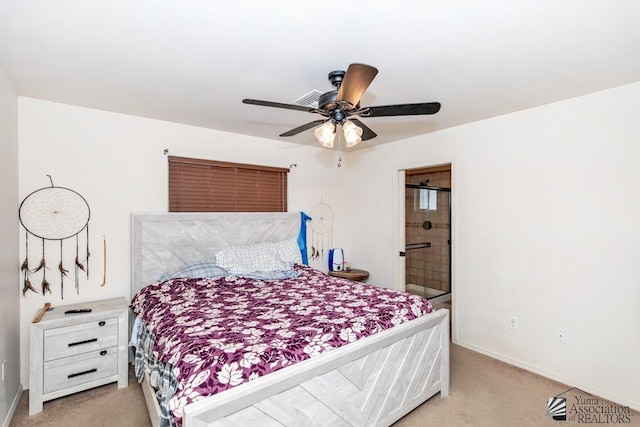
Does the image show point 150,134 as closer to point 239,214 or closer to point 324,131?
point 239,214

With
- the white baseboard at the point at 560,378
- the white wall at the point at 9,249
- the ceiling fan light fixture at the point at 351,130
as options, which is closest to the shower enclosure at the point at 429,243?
the white baseboard at the point at 560,378

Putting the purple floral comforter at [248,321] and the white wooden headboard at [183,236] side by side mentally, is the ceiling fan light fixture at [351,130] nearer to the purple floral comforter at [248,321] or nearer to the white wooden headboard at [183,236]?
the purple floral comforter at [248,321]

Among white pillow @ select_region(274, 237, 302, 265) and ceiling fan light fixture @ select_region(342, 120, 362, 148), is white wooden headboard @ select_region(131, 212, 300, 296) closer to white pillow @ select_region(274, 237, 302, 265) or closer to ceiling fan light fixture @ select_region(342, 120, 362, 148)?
white pillow @ select_region(274, 237, 302, 265)

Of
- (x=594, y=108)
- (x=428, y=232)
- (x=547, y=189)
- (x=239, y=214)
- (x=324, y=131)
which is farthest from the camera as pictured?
(x=428, y=232)

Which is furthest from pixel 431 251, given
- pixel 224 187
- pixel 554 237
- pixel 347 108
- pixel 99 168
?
pixel 99 168

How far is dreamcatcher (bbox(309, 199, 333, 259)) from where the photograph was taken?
4379 millimetres

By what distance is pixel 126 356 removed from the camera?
2.58 m

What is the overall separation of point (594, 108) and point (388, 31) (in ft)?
6.48

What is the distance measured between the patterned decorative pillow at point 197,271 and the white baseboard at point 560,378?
264cm

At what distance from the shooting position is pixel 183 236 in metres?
3.21

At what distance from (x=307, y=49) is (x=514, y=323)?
9.63 feet

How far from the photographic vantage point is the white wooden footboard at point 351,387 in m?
1.41

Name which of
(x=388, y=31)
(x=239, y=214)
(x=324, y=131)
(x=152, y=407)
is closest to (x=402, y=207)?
(x=239, y=214)

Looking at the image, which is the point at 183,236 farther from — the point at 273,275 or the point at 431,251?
the point at 431,251
